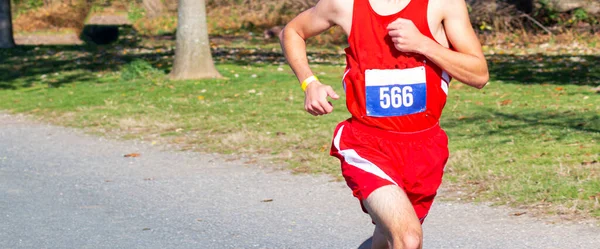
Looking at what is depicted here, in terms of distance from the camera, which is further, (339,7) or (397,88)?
(339,7)

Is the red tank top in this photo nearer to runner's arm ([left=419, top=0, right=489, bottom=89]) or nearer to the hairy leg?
runner's arm ([left=419, top=0, right=489, bottom=89])

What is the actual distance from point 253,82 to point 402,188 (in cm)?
1190

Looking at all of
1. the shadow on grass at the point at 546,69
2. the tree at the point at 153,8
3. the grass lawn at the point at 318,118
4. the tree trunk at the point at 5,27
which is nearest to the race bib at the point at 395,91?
the grass lawn at the point at 318,118

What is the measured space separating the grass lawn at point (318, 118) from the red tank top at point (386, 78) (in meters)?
2.67

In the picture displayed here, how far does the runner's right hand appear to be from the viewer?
3.57 m

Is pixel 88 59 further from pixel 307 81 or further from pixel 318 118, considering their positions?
pixel 307 81

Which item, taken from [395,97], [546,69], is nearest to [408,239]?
[395,97]

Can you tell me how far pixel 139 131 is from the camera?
10.8m

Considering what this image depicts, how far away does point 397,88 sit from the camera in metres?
3.70

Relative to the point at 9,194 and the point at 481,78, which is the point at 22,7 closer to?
the point at 9,194

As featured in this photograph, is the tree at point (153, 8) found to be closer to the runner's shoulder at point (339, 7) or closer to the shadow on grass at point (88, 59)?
the shadow on grass at point (88, 59)

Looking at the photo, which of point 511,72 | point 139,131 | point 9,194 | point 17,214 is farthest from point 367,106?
point 511,72

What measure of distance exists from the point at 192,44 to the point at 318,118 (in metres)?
5.28

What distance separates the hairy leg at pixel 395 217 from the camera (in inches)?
136
